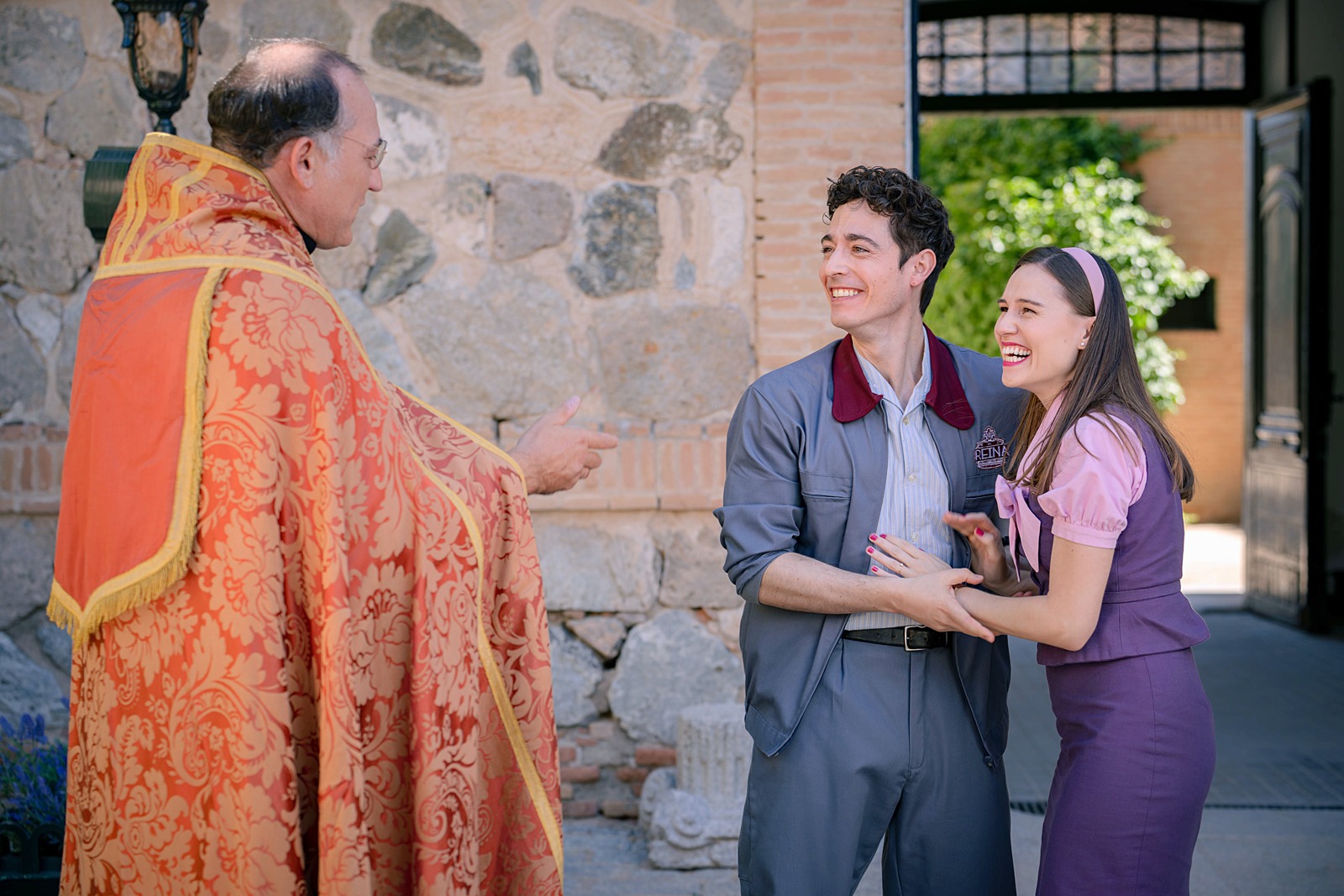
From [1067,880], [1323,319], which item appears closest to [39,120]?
[1067,880]

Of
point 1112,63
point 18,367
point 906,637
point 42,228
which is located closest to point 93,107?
point 42,228

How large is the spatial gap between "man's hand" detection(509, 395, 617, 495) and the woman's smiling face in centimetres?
81

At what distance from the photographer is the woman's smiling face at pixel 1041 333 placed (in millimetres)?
2270

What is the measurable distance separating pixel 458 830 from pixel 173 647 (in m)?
0.55

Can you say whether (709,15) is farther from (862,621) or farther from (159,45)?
(862,621)

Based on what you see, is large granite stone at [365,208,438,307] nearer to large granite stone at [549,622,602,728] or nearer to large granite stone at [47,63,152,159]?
large granite stone at [47,63,152,159]

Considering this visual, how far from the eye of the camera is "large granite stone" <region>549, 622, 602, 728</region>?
4570 mm

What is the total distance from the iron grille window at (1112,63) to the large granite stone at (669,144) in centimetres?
432

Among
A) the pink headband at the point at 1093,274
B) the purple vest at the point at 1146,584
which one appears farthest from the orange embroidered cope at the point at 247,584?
the pink headband at the point at 1093,274

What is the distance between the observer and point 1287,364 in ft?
26.1

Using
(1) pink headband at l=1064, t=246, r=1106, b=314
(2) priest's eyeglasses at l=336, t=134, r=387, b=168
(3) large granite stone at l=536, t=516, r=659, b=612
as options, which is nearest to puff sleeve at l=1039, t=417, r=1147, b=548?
(1) pink headband at l=1064, t=246, r=1106, b=314

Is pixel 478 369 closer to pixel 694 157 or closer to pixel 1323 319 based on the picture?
pixel 694 157

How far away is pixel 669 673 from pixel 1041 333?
2.62 m

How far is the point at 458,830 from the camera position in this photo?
77.6 inches
